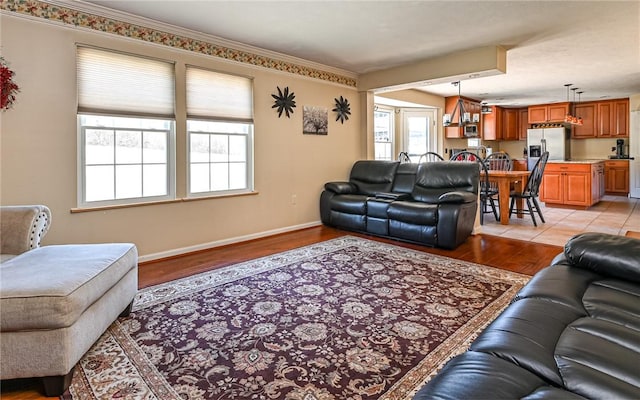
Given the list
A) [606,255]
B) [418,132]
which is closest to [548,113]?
[418,132]

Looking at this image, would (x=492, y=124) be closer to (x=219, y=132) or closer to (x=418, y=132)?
(x=418, y=132)

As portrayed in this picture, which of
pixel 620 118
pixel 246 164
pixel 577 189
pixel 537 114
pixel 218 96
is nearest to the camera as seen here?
pixel 218 96

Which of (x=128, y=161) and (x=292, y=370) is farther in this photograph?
(x=128, y=161)

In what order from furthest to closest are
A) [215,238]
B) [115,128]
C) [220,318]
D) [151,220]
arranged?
[215,238]
[151,220]
[115,128]
[220,318]

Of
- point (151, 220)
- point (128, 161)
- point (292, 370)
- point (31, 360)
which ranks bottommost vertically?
point (292, 370)

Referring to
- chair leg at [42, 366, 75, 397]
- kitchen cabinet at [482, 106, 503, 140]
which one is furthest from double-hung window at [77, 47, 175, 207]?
kitchen cabinet at [482, 106, 503, 140]

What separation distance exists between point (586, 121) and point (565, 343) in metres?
10.0

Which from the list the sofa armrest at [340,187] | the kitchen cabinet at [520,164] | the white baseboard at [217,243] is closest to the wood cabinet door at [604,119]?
the kitchen cabinet at [520,164]

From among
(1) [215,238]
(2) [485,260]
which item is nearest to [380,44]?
(2) [485,260]

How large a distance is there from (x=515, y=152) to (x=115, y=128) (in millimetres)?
10097

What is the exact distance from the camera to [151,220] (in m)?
3.72

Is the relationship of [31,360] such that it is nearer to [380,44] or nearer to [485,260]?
[485,260]

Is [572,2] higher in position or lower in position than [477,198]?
higher

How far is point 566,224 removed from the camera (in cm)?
539
